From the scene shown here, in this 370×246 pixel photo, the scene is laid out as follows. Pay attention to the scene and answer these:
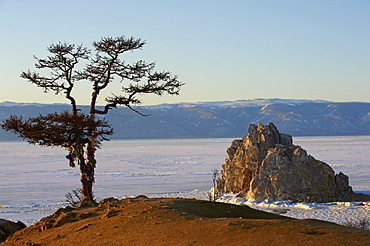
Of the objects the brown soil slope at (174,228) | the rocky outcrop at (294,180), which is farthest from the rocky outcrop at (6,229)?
the rocky outcrop at (294,180)

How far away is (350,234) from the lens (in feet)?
23.5

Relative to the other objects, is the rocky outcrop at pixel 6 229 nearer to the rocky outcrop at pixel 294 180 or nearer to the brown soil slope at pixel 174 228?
the brown soil slope at pixel 174 228

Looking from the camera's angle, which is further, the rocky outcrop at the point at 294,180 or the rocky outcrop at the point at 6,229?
the rocky outcrop at the point at 294,180

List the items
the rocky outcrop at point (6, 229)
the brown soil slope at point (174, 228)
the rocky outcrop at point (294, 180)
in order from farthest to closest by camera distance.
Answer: the rocky outcrop at point (294, 180), the rocky outcrop at point (6, 229), the brown soil slope at point (174, 228)

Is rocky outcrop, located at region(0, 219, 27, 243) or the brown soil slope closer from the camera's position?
the brown soil slope

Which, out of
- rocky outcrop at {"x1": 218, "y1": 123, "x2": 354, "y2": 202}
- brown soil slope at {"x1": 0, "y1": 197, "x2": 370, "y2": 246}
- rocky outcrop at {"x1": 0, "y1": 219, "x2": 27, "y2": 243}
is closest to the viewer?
brown soil slope at {"x1": 0, "y1": 197, "x2": 370, "y2": 246}

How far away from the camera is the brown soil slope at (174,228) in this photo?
278 inches

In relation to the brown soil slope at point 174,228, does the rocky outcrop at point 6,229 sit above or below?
below

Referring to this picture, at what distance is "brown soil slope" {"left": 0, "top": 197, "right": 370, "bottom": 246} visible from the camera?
7.05m

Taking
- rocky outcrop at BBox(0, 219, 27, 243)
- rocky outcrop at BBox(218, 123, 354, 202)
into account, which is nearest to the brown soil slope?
rocky outcrop at BBox(0, 219, 27, 243)

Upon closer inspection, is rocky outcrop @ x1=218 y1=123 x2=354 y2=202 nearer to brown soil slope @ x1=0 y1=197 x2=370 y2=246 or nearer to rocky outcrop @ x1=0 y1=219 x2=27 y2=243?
brown soil slope @ x1=0 y1=197 x2=370 y2=246

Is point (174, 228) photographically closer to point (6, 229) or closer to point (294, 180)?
point (6, 229)

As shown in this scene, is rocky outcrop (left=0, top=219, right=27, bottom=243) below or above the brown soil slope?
below

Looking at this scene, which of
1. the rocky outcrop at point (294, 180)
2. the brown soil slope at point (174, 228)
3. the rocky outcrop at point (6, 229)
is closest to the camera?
the brown soil slope at point (174, 228)
